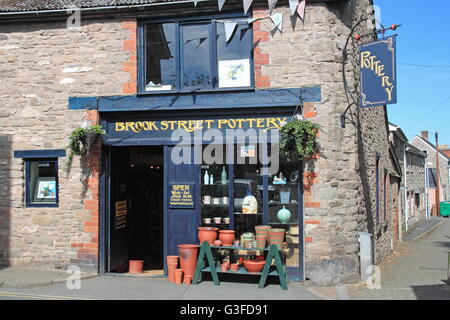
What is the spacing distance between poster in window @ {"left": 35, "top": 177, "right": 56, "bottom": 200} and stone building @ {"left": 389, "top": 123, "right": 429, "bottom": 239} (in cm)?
1413

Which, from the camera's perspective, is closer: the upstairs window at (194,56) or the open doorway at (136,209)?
the upstairs window at (194,56)

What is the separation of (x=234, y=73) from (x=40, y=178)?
16.1 feet

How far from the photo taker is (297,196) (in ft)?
26.6

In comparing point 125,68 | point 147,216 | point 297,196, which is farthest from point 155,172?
point 297,196

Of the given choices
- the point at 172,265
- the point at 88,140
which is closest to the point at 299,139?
the point at 172,265

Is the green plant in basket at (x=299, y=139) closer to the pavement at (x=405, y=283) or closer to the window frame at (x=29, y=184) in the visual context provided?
the pavement at (x=405, y=283)

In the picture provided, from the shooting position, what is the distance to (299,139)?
7.52 metres

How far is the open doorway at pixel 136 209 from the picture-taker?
900cm

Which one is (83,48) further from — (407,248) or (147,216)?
(407,248)

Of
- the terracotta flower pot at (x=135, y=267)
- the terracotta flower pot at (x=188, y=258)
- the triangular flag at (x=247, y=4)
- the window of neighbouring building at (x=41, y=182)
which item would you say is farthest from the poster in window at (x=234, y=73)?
the terracotta flower pot at (x=135, y=267)

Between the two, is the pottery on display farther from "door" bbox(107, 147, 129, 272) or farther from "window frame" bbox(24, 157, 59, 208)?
"window frame" bbox(24, 157, 59, 208)

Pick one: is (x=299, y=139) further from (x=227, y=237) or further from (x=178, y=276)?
(x=178, y=276)

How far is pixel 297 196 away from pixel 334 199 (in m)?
0.72

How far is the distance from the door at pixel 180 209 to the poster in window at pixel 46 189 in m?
2.61
